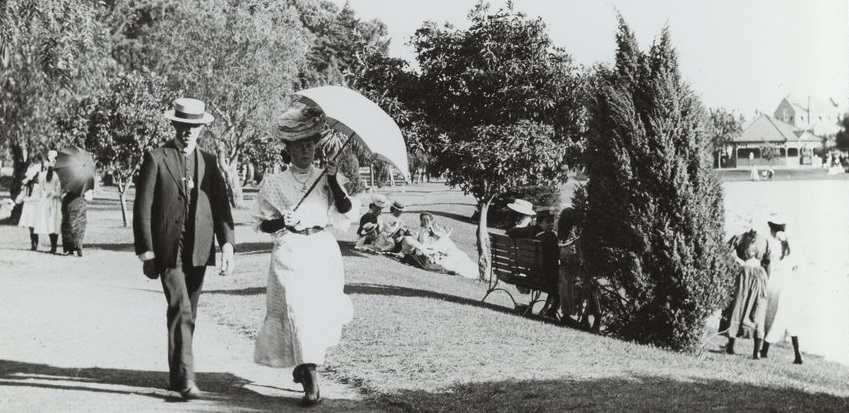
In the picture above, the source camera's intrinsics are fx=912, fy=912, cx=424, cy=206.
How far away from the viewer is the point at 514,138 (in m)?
18.7

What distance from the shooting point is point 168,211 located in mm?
6402

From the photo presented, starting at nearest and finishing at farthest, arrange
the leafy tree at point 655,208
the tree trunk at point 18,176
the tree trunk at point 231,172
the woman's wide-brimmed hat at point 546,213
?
the leafy tree at point 655,208
the woman's wide-brimmed hat at point 546,213
the tree trunk at point 18,176
the tree trunk at point 231,172

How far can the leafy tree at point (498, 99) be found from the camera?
1867cm

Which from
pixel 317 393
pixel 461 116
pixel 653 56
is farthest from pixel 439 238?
pixel 317 393

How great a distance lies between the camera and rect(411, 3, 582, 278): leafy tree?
18672mm

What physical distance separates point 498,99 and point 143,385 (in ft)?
43.9

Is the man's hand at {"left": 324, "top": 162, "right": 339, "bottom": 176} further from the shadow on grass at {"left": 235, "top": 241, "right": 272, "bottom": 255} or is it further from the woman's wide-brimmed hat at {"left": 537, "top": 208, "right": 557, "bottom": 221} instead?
the shadow on grass at {"left": 235, "top": 241, "right": 272, "bottom": 255}

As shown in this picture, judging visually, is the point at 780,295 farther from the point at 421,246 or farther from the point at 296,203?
the point at 421,246

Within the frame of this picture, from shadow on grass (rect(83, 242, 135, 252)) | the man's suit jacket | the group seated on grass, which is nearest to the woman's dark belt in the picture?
the man's suit jacket

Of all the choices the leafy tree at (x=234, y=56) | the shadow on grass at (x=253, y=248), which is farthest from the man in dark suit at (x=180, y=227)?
the leafy tree at (x=234, y=56)

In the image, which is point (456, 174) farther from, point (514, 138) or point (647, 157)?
point (647, 157)

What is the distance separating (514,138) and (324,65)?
5731 cm

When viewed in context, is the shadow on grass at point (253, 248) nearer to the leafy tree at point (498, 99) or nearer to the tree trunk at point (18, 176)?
the leafy tree at point (498, 99)

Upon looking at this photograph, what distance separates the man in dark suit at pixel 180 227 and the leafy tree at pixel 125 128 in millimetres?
20879
